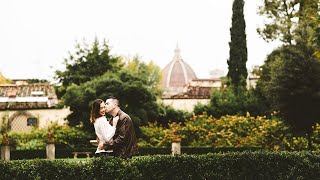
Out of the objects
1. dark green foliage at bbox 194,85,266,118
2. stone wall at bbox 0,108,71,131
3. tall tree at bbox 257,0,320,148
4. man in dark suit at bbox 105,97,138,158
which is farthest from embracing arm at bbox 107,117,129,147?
stone wall at bbox 0,108,71,131

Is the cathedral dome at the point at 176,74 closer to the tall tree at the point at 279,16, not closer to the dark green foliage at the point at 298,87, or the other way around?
the tall tree at the point at 279,16

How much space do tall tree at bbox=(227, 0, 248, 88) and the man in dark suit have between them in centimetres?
2437

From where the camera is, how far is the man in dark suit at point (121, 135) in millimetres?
7871

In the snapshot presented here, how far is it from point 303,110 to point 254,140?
→ 5.43 meters

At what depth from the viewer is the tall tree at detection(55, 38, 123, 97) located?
31562 millimetres

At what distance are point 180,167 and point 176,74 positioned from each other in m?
81.3

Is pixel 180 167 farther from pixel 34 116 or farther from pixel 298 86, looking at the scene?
pixel 34 116

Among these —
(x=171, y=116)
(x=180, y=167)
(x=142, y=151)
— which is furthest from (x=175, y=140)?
(x=180, y=167)

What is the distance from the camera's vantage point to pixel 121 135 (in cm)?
787

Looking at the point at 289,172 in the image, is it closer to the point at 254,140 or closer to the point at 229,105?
the point at 254,140

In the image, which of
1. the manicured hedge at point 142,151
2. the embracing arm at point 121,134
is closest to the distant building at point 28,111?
the manicured hedge at point 142,151

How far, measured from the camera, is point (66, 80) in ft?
105

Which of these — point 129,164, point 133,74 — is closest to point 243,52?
point 133,74

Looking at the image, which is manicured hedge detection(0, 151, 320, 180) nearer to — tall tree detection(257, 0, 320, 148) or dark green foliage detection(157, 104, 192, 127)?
tall tree detection(257, 0, 320, 148)
